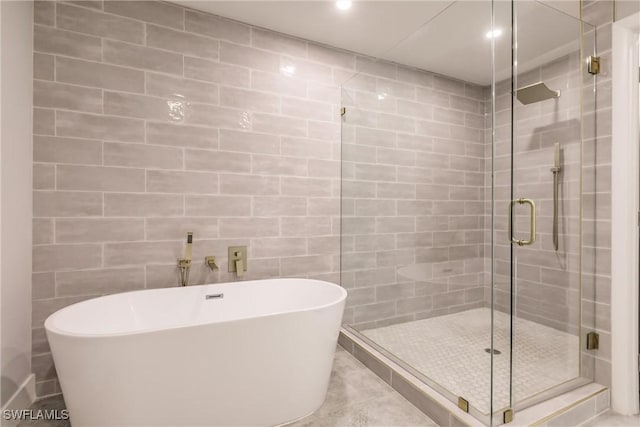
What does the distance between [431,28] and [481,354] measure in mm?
2250

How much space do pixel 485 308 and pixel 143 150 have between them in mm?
2406

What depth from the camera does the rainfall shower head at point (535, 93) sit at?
160 cm

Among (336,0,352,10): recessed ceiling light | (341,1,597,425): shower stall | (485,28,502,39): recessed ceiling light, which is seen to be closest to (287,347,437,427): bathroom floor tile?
(341,1,597,425): shower stall

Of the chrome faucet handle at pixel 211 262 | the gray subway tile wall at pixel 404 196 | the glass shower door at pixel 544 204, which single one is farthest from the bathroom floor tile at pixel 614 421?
the chrome faucet handle at pixel 211 262

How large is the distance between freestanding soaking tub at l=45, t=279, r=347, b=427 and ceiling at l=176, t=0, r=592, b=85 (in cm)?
169

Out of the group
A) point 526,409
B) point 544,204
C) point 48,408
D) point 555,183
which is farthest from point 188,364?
point 555,183

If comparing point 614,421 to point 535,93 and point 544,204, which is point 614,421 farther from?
point 535,93

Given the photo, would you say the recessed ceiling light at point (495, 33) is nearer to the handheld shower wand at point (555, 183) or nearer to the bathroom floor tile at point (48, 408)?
the handheld shower wand at point (555, 183)

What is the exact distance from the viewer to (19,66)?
1.67 m

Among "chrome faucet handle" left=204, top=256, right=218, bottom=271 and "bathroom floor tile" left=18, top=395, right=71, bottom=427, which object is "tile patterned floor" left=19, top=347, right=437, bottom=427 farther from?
"chrome faucet handle" left=204, top=256, right=218, bottom=271

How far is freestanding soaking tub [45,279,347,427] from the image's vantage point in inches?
50.4

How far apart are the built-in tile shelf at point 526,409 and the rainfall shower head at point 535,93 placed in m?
1.59

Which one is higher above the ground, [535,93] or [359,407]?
[535,93]

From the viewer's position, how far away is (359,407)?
175 centimetres
